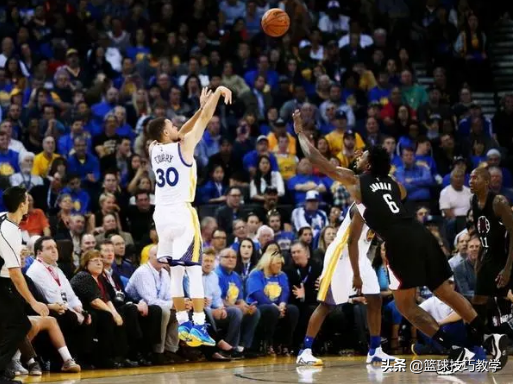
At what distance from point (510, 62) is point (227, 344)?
1109 cm

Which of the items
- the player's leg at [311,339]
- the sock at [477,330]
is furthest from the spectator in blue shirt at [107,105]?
the sock at [477,330]

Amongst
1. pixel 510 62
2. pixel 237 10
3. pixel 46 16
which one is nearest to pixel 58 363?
pixel 46 16

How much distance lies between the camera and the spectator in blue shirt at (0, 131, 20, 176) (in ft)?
52.6

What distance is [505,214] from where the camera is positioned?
1211 centimetres

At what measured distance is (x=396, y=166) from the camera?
18.3 m

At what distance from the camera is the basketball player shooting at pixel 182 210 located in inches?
419

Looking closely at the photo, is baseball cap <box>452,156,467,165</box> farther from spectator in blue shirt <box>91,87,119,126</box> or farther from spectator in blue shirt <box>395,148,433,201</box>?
spectator in blue shirt <box>91,87,119,126</box>

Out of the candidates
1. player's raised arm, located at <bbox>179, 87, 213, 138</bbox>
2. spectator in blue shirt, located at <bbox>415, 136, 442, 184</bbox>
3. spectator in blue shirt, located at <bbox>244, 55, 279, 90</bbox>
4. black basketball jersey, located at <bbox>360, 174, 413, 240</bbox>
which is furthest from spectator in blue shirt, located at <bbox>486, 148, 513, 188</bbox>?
player's raised arm, located at <bbox>179, 87, 213, 138</bbox>

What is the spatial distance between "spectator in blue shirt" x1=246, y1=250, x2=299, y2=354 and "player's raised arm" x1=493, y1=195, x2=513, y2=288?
324cm

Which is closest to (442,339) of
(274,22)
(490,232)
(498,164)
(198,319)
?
(490,232)

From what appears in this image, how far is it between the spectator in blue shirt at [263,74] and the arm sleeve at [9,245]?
34.7 feet

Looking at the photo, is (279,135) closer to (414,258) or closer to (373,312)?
(373,312)

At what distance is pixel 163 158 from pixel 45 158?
6.32 meters

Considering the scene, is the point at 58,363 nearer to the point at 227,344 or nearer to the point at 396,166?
the point at 227,344
